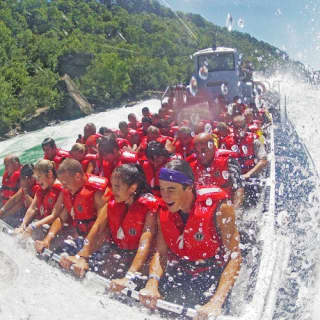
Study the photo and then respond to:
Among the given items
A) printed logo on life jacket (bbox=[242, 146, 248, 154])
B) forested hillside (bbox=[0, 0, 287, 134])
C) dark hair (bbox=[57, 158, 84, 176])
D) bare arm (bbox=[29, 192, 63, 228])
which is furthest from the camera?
forested hillside (bbox=[0, 0, 287, 134])

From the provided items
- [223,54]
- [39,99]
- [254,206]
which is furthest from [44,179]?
[39,99]

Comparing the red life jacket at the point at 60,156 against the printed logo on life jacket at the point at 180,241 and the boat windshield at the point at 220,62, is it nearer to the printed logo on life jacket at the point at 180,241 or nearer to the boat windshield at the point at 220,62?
the printed logo on life jacket at the point at 180,241

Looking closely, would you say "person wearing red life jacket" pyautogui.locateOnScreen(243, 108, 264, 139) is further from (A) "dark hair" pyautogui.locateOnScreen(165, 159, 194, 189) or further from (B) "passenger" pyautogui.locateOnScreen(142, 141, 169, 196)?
(A) "dark hair" pyautogui.locateOnScreen(165, 159, 194, 189)

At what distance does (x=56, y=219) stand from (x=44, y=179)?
0.42 m

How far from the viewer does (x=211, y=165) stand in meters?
3.44

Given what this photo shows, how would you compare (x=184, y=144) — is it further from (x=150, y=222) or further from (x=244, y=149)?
(x=150, y=222)

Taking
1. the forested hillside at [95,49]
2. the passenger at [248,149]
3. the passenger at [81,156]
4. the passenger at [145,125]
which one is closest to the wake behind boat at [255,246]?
the passenger at [248,149]

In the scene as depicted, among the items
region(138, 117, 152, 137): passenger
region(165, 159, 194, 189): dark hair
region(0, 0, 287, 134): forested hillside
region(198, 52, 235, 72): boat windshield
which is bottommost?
region(165, 159, 194, 189): dark hair

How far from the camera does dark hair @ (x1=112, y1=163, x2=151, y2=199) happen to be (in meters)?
2.32

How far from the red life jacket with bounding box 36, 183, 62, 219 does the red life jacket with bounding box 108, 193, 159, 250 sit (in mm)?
812

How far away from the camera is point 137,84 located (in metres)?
36.5

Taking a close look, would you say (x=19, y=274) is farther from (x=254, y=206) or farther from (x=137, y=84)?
(x=137, y=84)

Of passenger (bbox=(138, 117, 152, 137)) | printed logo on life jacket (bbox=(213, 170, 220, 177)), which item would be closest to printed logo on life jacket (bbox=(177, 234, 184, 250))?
printed logo on life jacket (bbox=(213, 170, 220, 177))

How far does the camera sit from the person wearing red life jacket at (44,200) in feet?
9.75
